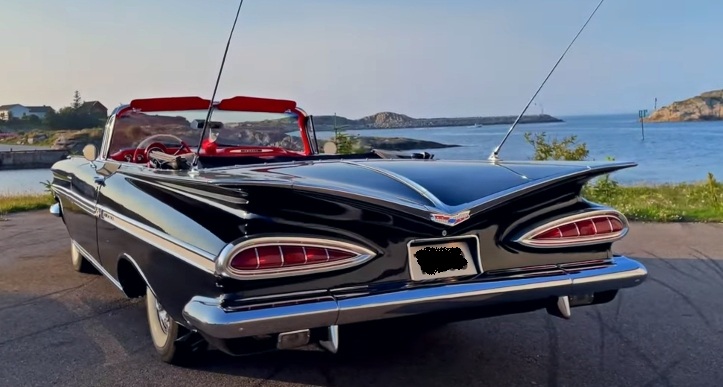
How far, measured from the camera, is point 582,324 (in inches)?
176

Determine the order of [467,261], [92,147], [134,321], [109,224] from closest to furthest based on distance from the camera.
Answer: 1. [467,261]
2. [109,224]
3. [134,321]
4. [92,147]

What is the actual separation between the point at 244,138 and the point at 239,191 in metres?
2.94

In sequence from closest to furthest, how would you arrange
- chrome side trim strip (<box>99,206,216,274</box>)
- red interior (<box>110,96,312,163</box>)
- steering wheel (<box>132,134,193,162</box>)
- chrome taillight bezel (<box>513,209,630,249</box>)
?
chrome side trim strip (<box>99,206,216,274</box>)
chrome taillight bezel (<box>513,209,630,249</box>)
steering wheel (<box>132,134,193,162</box>)
red interior (<box>110,96,312,163</box>)

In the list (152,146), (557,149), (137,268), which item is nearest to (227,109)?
(152,146)

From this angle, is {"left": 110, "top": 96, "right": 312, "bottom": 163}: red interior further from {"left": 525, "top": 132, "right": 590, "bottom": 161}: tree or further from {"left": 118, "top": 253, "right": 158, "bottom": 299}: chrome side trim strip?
{"left": 525, "top": 132, "right": 590, "bottom": 161}: tree

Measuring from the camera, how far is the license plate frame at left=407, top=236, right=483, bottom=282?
9.73ft

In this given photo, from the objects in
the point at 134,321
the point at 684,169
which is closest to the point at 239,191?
the point at 134,321

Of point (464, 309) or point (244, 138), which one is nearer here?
point (464, 309)

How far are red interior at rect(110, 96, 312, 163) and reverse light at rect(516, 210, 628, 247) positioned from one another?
8.16 feet

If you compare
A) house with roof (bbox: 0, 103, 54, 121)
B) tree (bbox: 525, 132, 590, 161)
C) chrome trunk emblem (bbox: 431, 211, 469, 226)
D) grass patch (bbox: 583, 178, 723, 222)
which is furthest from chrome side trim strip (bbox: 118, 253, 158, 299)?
house with roof (bbox: 0, 103, 54, 121)

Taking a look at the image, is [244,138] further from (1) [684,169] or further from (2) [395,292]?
(1) [684,169]

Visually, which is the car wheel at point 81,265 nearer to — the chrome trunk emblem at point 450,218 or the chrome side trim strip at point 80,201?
the chrome side trim strip at point 80,201

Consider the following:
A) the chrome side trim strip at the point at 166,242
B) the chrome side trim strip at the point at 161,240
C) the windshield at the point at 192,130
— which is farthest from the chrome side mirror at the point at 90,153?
the chrome side trim strip at the point at 166,242

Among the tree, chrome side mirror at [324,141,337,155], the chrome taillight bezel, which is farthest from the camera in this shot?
the tree
